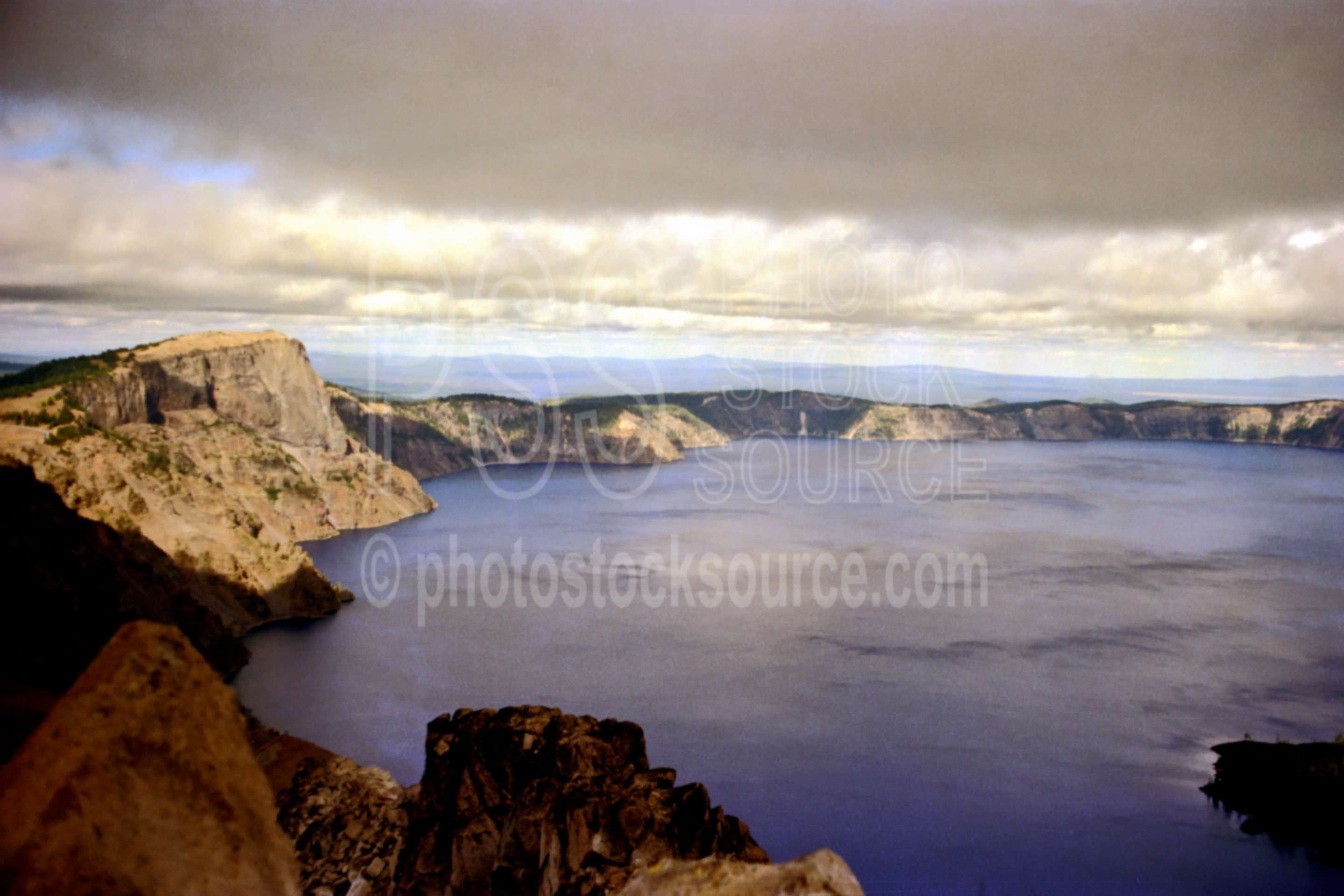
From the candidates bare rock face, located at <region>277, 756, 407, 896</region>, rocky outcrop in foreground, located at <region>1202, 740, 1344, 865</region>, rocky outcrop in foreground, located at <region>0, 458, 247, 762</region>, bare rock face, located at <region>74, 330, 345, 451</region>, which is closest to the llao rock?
bare rock face, located at <region>277, 756, 407, 896</region>

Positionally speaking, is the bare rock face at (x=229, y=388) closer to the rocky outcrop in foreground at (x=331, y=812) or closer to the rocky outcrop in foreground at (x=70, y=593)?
the rocky outcrop in foreground at (x=70, y=593)

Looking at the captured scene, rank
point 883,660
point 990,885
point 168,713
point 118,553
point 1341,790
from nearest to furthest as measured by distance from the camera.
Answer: point 168,713 → point 990,885 → point 1341,790 → point 118,553 → point 883,660

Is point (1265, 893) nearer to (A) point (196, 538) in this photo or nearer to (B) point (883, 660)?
(B) point (883, 660)

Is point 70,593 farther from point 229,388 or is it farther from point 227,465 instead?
point 229,388

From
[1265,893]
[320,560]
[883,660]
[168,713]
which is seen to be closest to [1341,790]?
[1265,893]

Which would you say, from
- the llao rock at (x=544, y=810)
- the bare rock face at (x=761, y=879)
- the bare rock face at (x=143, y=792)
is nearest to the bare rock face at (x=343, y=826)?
the llao rock at (x=544, y=810)

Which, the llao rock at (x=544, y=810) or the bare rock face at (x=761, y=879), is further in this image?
the llao rock at (x=544, y=810)

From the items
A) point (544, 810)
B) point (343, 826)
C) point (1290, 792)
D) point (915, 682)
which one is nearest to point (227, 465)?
point (915, 682)
